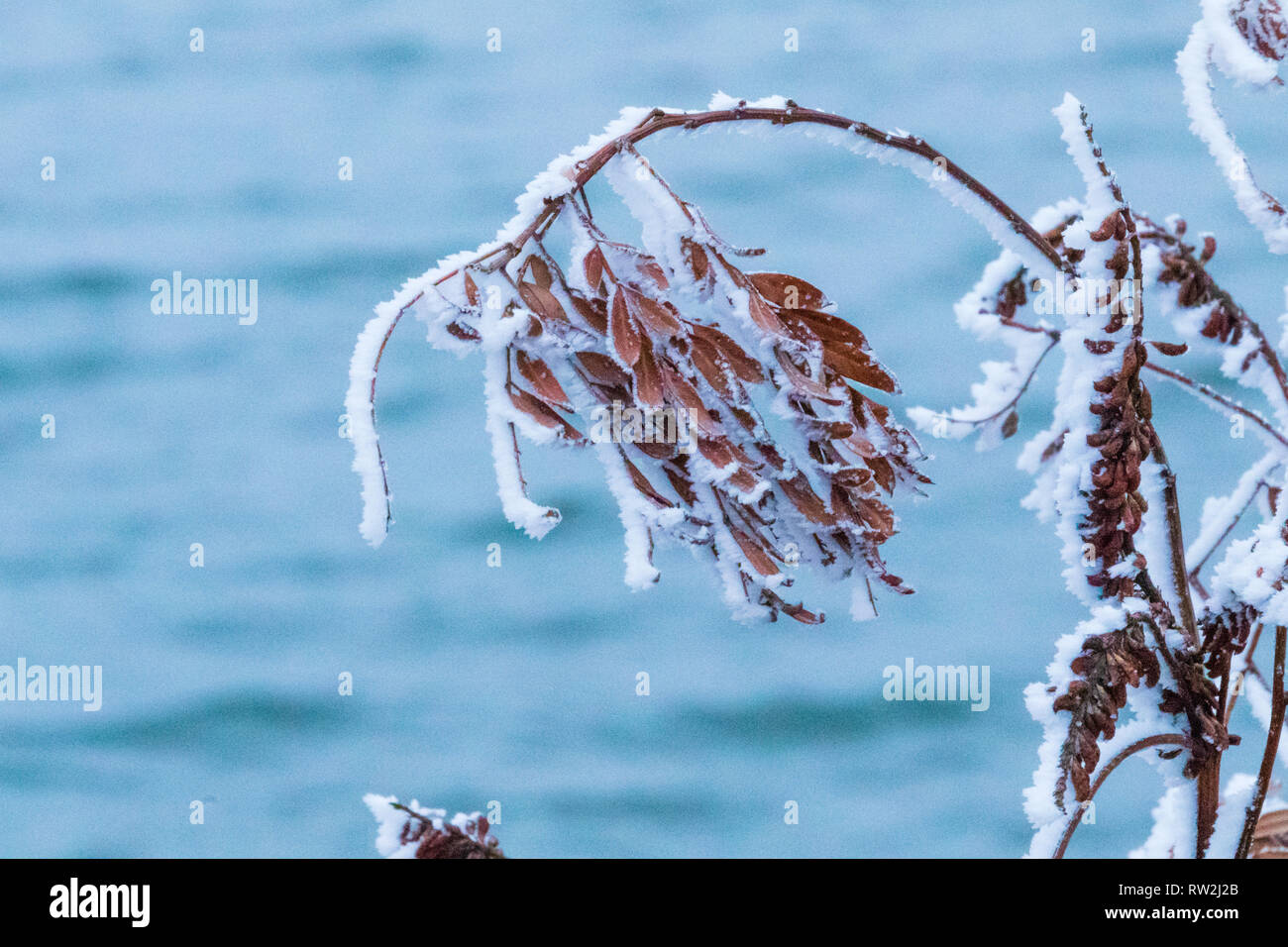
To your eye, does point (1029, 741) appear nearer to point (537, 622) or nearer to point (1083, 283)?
point (537, 622)

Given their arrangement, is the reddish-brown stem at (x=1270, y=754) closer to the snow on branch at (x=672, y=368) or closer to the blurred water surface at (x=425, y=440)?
the snow on branch at (x=672, y=368)

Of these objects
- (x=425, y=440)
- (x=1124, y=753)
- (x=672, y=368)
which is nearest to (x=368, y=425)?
(x=672, y=368)

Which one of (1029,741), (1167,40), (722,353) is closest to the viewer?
(722,353)

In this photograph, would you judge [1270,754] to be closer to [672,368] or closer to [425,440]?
[672,368]

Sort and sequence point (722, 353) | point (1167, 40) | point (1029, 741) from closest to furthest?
point (722, 353), point (1029, 741), point (1167, 40)
